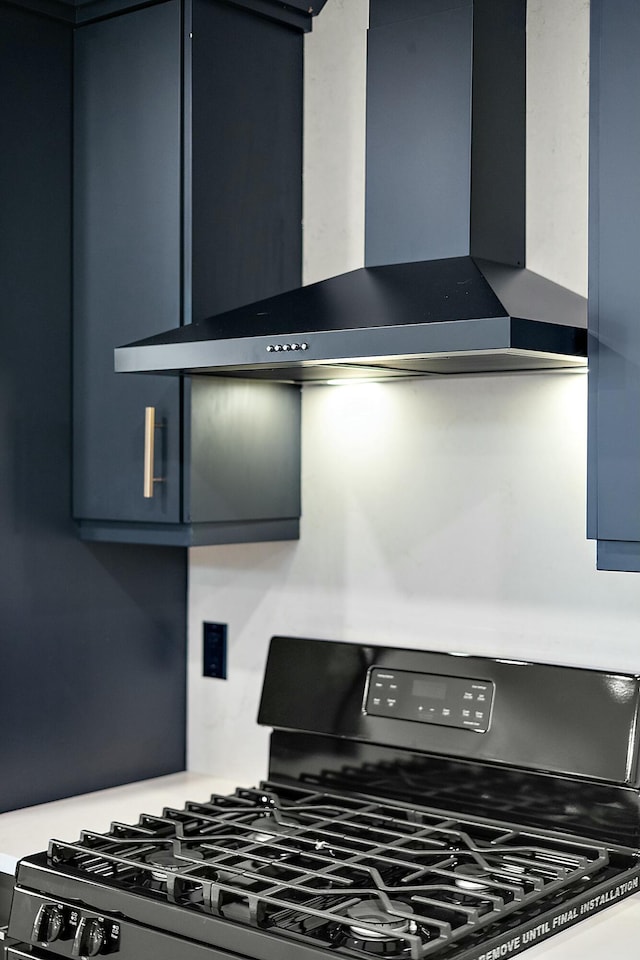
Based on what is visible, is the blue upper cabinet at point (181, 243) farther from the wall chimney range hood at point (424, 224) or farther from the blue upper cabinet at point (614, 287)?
the blue upper cabinet at point (614, 287)

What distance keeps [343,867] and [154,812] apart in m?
0.60

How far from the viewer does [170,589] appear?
8.33 ft

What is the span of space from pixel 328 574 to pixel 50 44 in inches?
45.1

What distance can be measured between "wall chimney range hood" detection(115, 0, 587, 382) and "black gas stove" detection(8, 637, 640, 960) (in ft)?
1.88

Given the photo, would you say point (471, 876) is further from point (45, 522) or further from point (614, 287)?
point (45, 522)

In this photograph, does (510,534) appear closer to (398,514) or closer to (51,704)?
(398,514)

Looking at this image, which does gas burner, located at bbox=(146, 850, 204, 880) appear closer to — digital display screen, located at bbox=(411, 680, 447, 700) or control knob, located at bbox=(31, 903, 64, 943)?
control knob, located at bbox=(31, 903, 64, 943)

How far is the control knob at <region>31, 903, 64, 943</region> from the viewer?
177 centimetres

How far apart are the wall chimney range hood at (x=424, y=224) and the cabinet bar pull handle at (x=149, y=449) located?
0.41 feet

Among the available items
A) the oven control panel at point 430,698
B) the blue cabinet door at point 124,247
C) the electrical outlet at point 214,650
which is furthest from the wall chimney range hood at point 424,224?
the electrical outlet at point 214,650

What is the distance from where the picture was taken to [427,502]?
2215 millimetres

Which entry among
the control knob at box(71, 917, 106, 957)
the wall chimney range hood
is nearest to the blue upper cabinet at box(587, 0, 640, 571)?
the wall chimney range hood

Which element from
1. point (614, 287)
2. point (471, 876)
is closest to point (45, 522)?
point (471, 876)

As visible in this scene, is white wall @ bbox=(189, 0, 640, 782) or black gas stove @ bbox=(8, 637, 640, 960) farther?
white wall @ bbox=(189, 0, 640, 782)
